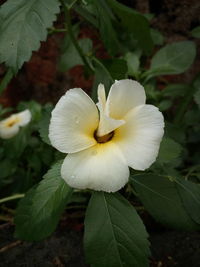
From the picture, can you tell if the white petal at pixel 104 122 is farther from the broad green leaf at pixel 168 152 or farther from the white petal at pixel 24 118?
the white petal at pixel 24 118

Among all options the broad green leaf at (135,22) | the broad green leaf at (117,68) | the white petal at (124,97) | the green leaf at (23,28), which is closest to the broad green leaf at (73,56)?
the broad green leaf at (135,22)

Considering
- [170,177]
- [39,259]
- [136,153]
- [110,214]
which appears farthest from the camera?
[39,259]

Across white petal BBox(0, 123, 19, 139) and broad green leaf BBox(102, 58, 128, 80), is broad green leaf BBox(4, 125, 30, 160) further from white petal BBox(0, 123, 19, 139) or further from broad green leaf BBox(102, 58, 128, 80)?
broad green leaf BBox(102, 58, 128, 80)

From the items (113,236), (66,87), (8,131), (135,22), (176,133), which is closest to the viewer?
(113,236)

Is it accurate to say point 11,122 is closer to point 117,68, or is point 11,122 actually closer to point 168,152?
point 117,68

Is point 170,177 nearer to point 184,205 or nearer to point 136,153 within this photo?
point 184,205

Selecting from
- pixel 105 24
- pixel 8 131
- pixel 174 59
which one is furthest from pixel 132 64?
pixel 8 131

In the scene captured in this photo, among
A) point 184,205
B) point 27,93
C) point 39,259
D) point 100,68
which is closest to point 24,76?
point 27,93
